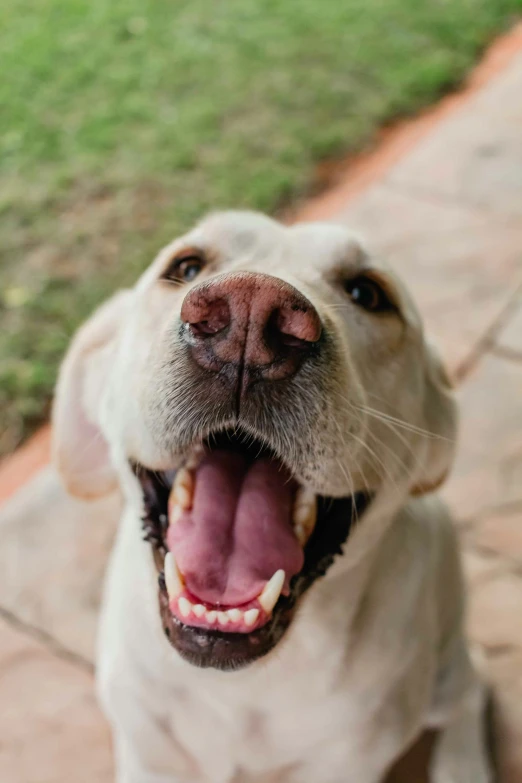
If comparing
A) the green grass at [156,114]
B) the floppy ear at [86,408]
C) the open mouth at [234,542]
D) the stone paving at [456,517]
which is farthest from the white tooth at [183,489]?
the green grass at [156,114]

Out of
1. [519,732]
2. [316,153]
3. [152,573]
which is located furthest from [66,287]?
[519,732]

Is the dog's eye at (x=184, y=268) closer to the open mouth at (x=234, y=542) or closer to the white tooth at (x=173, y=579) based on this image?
the open mouth at (x=234, y=542)

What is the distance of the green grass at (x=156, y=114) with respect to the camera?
138 inches

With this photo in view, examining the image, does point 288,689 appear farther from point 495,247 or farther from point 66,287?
point 495,247

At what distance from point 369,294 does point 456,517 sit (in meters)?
1.25

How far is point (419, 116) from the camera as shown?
4.71 m

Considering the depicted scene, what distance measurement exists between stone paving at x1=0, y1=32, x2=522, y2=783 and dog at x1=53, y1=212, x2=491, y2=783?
0.41 m

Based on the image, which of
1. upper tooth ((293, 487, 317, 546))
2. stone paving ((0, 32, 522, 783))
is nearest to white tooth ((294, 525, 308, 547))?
upper tooth ((293, 487, 317, 546))

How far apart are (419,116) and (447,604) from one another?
363 cm

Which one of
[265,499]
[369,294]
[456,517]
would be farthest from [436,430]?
[456,517]

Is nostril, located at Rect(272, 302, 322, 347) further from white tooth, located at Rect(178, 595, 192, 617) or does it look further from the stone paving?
the stone paving

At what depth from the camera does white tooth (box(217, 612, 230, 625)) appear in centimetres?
125

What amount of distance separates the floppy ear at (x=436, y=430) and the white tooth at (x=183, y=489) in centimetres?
47

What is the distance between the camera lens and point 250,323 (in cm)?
106
